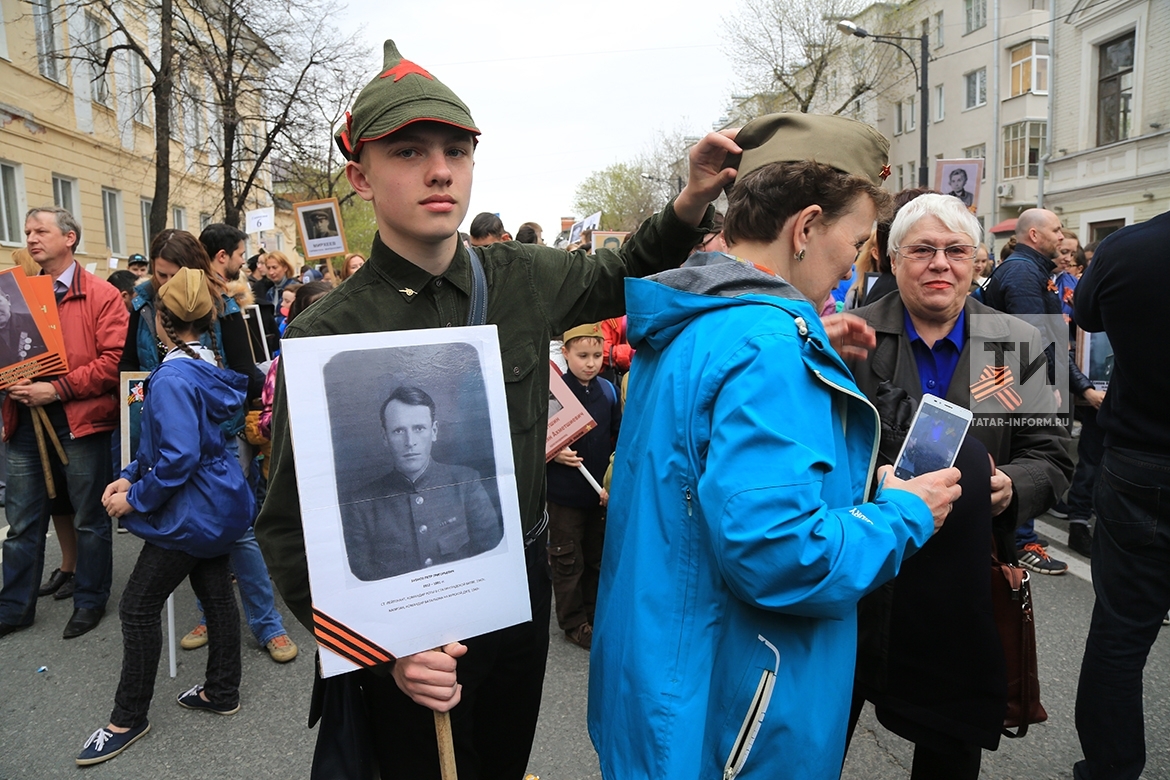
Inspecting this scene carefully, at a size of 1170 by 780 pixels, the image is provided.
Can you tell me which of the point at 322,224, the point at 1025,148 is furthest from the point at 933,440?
the point at 1025,148

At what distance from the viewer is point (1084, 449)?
5.45 metres

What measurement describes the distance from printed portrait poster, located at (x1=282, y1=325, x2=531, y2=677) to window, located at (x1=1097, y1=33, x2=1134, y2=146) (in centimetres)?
2623

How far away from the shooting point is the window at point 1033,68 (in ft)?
96.9

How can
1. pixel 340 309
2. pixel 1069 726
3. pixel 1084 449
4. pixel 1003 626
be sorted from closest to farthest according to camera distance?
pixel 340 309, pixel 1003 626, pixel 1069 726, pixel 1084 449

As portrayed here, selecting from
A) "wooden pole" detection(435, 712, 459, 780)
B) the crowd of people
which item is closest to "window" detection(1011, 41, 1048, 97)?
the crowd of people

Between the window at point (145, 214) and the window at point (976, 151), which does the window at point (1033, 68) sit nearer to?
the window at point (976, 151)

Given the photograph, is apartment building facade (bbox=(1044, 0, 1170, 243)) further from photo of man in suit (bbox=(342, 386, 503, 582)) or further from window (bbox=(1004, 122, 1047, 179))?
photo of man in suit (bbox=(342, 386, 503, 582))

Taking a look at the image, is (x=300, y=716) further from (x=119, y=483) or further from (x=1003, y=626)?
(x=1003, y=626)

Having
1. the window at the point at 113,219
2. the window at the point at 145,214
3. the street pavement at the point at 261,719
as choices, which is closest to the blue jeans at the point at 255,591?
the street pavement at the point at 261,719

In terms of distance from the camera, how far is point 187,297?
11.1ft

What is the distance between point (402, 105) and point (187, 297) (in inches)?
90.0

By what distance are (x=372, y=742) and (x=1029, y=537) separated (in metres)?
4.45

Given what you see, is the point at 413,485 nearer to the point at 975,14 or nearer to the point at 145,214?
the point at 145,214

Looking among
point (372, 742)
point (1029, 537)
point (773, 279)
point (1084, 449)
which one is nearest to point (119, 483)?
point (372, 742)
